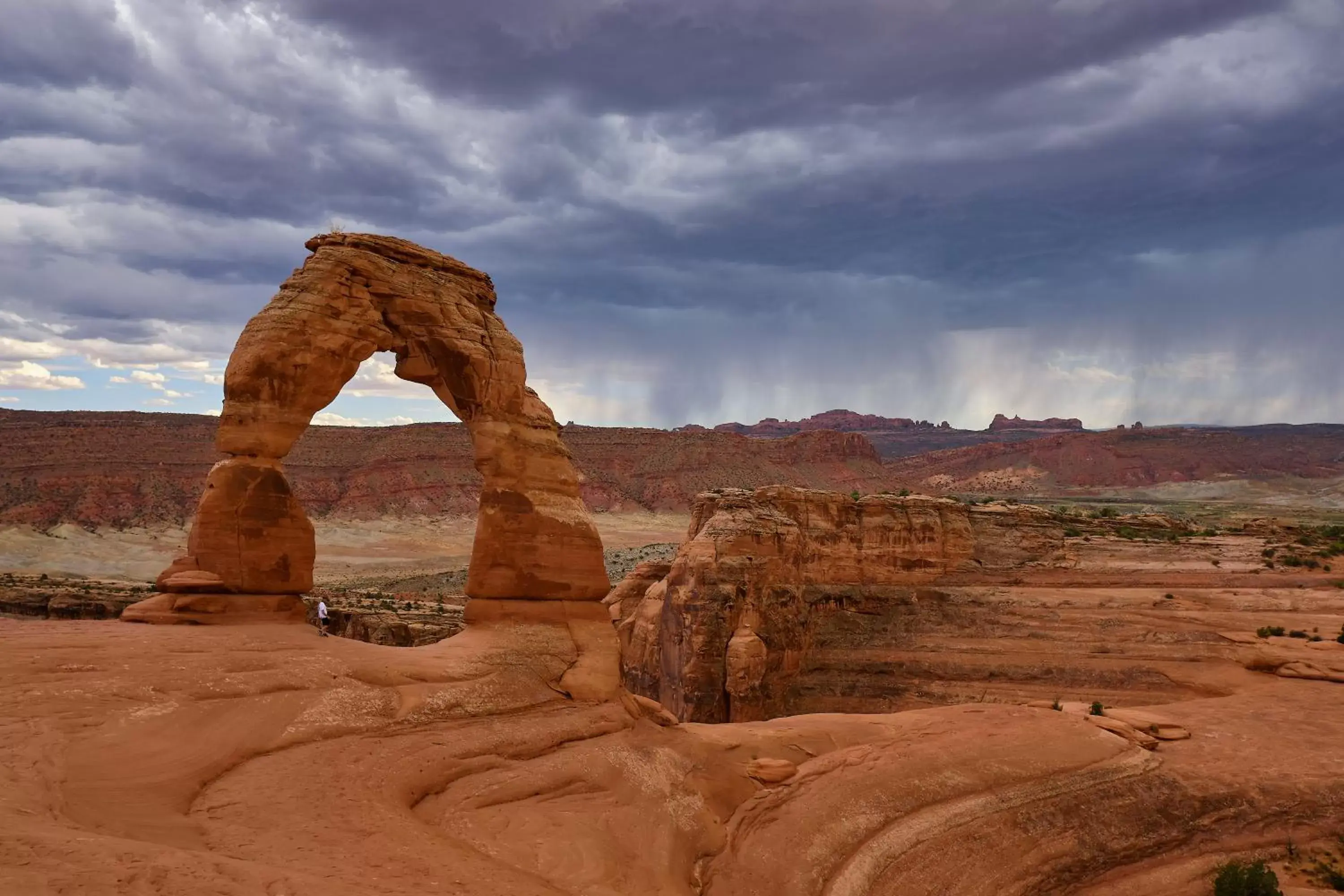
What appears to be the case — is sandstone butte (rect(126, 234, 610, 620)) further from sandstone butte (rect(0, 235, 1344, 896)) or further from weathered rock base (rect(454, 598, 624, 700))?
weathered rock base (rect(454, 598, 624, 700))

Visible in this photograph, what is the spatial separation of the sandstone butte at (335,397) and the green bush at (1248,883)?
547 inches

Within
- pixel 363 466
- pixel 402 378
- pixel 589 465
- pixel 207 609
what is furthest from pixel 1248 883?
pixel 589 465

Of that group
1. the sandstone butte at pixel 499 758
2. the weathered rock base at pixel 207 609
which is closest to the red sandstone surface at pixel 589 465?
the sandstone butte at pixel 499 758

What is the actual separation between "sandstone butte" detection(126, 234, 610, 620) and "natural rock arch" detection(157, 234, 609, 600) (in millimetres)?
27

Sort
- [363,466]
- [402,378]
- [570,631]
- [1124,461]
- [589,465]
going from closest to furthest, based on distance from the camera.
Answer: [570,631]
[402,378]
[363,466]
[589,465]
[1124,461]

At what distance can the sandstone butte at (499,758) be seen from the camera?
10094mm

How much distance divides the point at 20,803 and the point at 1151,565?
40.2 m

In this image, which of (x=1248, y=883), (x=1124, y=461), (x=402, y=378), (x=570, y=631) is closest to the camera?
(x=1248, y=883)

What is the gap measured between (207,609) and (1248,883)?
20.9m

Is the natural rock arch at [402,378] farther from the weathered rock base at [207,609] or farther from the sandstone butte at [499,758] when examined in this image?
the weathered rock base at [207,609]

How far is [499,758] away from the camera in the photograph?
14266 mm

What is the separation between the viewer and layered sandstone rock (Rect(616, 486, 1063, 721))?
29125 millimetres

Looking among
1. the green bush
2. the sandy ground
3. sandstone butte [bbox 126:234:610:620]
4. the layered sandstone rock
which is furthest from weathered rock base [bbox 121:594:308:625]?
the green bush

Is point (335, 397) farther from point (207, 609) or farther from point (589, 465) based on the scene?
point (589, 465)
